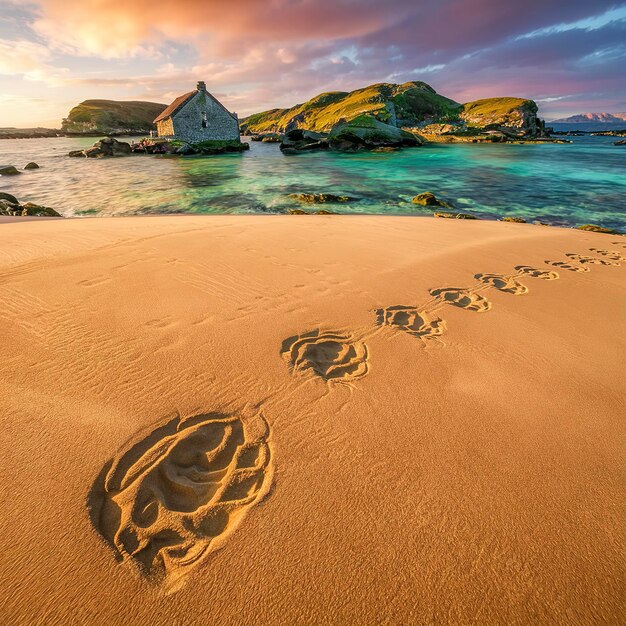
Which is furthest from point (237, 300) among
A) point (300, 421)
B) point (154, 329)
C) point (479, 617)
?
point (479, 617)

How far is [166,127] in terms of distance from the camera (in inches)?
2125

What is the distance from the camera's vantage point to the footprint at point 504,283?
5.17m

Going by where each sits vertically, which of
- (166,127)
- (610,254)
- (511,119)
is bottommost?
(610,254)

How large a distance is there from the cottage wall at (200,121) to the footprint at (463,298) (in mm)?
61435

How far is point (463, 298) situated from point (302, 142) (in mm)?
53828

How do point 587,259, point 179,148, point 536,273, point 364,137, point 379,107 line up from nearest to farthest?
1. point 536,273
2. point 587,259
3. point 179,148
4. point 364,137
5. point 379,107

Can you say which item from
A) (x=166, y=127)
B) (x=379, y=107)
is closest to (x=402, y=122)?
(x=379, y=107)

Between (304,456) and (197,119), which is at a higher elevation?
(197,119)

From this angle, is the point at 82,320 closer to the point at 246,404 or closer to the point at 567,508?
the point at 246,404

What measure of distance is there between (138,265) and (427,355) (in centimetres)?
483

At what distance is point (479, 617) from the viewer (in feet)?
5.24

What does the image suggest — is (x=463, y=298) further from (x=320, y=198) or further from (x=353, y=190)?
(x=353, y=190)

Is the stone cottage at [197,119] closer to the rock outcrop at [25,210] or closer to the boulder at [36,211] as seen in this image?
the rock outcrop at [25,210]

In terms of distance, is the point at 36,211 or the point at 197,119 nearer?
the point at 36,211
